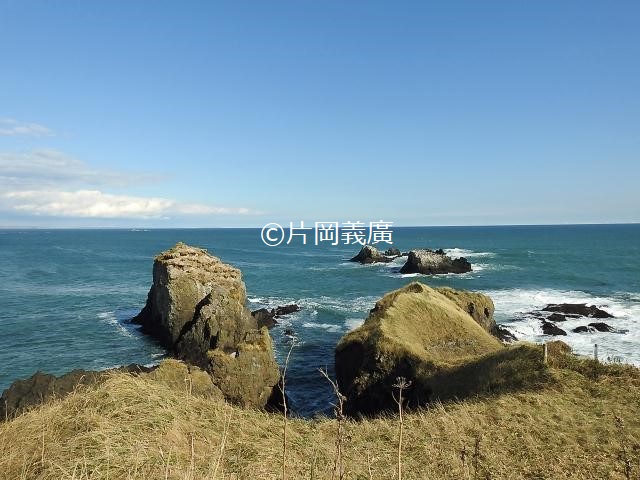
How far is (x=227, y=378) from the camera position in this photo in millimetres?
22797

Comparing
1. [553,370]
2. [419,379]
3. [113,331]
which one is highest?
[553,370]

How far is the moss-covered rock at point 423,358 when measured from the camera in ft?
59.0

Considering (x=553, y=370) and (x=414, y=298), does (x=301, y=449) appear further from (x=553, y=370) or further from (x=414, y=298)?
(x=414, y=298)

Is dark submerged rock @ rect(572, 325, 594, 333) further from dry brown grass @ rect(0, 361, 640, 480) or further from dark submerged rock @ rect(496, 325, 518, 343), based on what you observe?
dry brown grass @ rect(0, 361, 640, 480)

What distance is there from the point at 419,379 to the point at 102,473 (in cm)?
1662

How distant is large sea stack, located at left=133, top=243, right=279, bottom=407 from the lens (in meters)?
23.3

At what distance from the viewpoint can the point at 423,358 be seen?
21.2 meters

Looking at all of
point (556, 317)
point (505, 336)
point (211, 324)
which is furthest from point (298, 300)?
point (556, 317)

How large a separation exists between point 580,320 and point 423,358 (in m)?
30.4

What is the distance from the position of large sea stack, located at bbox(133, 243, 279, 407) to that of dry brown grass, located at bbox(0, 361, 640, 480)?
11.6m

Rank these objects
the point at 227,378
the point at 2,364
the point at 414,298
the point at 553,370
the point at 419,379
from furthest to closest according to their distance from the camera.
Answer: the point at 2,364, the point at 414,298, the point at 227,378, the point at 419,379, the point at 553,370

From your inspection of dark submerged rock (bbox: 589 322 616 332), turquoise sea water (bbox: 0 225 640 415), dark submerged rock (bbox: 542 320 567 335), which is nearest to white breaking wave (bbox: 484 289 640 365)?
turquoise sea water (bbox: 0 225 640 415)

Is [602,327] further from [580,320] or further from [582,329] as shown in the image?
[580,320]


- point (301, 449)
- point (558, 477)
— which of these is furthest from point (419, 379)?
point (301, 449)
